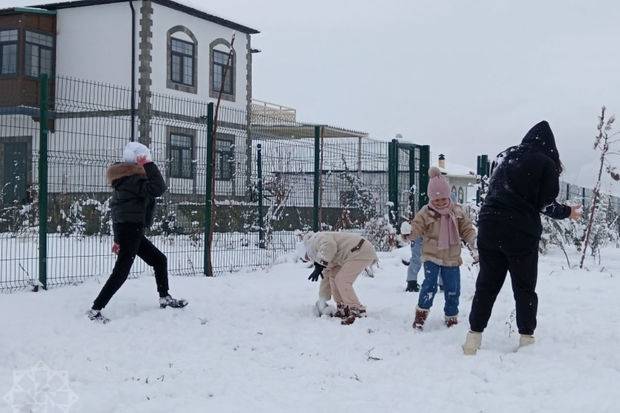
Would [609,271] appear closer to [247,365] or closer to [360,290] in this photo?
[360,290]

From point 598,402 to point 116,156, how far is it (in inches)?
241

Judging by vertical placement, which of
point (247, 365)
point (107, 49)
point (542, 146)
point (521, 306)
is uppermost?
point (107, 49)

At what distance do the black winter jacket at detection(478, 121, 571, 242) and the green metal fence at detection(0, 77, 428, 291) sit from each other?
15.5ft

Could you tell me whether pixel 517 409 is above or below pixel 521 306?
below

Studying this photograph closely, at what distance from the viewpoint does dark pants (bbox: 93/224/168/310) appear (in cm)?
627

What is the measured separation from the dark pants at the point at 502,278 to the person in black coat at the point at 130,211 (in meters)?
3.00

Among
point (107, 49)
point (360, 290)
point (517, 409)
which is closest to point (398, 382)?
point (517, 409)

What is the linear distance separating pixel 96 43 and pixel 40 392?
18365 millimetres

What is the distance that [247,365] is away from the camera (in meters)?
5.21

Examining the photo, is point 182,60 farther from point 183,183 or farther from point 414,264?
point 414,264

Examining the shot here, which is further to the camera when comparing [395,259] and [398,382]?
[395,259]

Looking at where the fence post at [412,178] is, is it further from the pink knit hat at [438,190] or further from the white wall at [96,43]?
the white wall at [96,43]

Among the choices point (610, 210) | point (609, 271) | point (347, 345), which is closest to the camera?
point (347, 345)

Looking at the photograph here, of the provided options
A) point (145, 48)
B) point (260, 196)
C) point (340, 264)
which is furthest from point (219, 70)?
point (340, 264)
